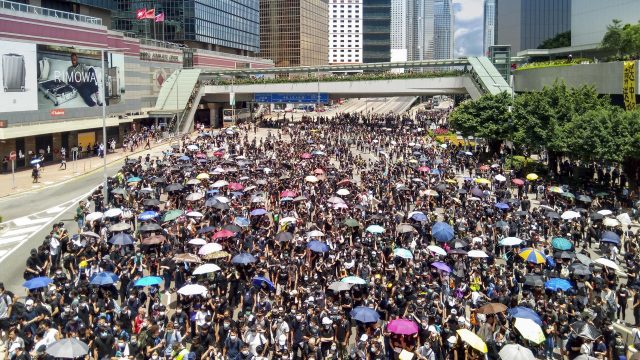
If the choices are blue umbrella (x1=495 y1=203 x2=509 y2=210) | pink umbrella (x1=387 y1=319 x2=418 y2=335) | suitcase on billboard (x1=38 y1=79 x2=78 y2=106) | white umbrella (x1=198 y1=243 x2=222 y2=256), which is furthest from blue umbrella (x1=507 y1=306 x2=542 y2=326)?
suitcase on billboard (x1=38 y1=79 x2=78 y2=106)

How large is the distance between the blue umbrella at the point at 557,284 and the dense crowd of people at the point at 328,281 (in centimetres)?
7

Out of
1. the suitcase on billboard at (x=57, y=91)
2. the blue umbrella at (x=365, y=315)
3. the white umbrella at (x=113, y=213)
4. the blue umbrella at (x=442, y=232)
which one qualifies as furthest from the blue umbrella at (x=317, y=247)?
the suitcase on billboard at (x=57, y=91)

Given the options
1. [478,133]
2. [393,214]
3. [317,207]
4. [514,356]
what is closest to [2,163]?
[317,207]

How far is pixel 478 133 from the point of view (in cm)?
4850

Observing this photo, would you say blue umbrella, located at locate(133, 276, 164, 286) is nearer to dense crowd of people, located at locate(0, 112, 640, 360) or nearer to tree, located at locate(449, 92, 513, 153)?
dense crowd of people, located at locate(0, 112, 640, 360)

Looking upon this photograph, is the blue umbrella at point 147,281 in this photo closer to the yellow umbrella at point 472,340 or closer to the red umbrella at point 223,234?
the red umbrella at point 223,234

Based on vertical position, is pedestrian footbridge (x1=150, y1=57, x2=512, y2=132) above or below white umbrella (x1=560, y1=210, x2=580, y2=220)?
above

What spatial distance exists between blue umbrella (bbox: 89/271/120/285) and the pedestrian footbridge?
53493 millimetres

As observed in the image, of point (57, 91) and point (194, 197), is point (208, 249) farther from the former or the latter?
point (57, 91)

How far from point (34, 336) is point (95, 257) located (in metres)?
5.38

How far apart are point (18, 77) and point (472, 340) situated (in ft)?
143

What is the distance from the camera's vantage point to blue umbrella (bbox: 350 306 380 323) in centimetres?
1385

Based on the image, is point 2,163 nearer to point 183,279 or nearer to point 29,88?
point 29,88

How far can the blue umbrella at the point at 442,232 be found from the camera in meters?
21.0
